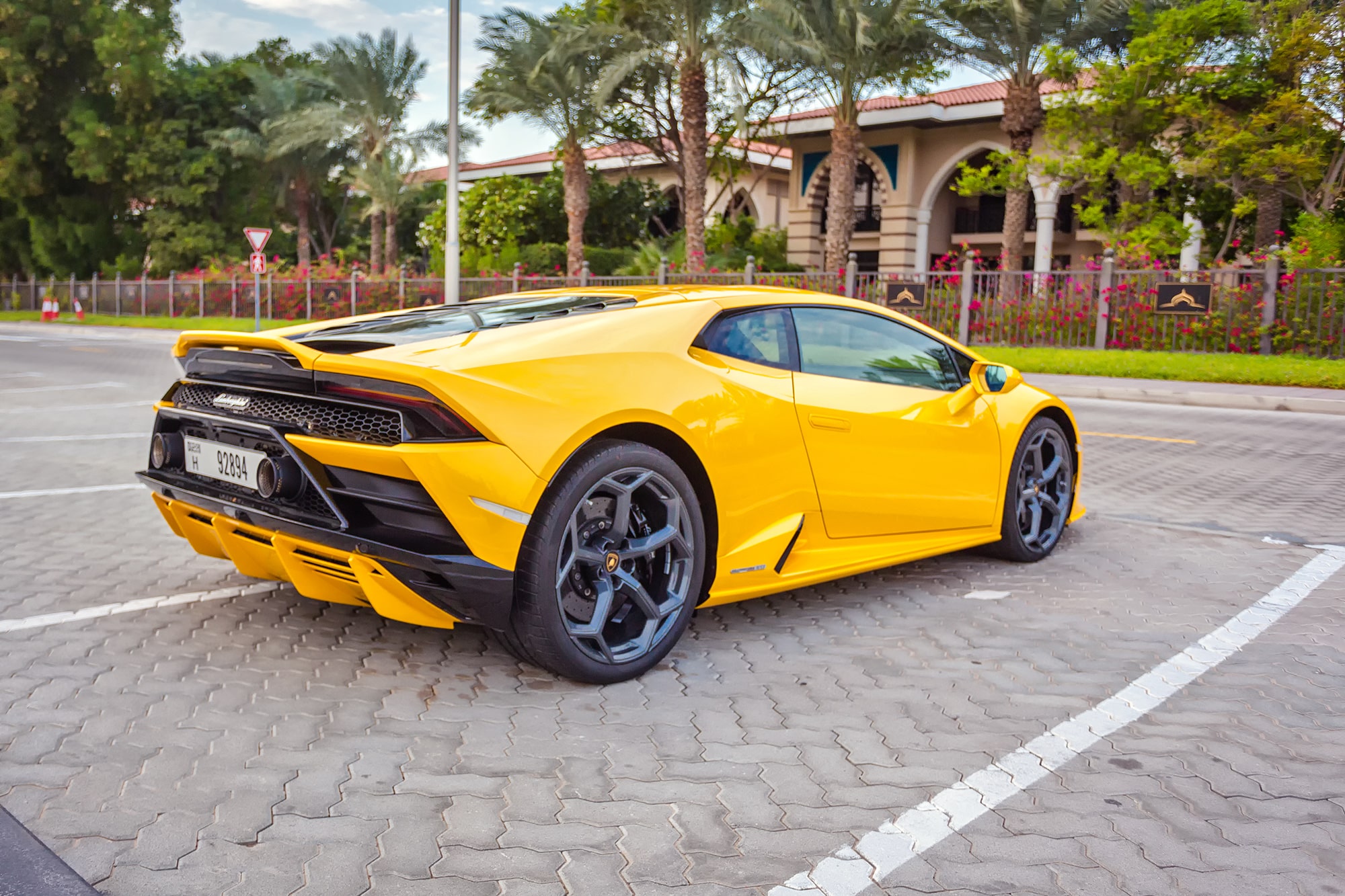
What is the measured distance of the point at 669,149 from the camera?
35.1 meters

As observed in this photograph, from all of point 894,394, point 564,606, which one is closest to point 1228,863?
point 564,606

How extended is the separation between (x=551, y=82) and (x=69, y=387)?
1711cm

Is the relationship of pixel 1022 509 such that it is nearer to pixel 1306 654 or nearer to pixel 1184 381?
pixel 1306 654

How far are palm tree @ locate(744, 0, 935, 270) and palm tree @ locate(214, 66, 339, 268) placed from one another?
2408 cm

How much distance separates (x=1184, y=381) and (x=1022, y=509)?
12.9 m

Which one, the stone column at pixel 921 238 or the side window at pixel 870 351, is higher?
the stone column at pixel 921 238

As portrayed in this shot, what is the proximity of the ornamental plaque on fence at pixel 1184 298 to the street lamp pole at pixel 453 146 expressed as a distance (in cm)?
1255

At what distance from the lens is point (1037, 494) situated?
5.39m

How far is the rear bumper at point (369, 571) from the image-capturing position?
125 inches

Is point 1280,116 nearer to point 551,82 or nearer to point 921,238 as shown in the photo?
point 921,238

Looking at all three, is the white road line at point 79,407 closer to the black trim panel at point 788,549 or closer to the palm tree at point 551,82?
the black trim panel at point 788,549

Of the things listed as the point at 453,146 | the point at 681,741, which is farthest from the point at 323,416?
the point at 453,146

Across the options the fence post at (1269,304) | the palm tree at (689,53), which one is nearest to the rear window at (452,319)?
the fence post at (1269,304)

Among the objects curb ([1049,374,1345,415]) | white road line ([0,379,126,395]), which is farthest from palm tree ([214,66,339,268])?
curb ([1049,374,1345,415])
